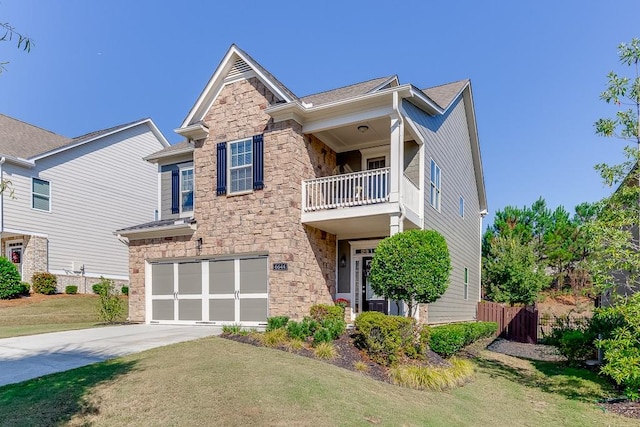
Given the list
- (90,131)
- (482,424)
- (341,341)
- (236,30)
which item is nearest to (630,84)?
(482,424)

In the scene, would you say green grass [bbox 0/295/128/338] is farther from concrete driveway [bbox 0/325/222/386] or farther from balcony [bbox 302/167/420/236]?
balcony [bbox 302/167/420/236]

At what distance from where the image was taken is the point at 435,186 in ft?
48.7

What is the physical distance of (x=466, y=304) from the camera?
19.0 metres

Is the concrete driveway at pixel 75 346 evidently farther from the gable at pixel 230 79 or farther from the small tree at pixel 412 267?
the gable at pixel 230 79

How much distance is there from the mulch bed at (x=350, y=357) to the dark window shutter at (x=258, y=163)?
468 centimetres

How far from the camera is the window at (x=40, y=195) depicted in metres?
21.1

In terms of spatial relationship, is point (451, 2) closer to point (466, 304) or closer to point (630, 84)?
point (630, 84)

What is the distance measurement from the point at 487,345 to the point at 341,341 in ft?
27.6

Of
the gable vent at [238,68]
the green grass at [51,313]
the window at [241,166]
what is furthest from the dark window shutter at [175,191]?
the green grass at [51,313]

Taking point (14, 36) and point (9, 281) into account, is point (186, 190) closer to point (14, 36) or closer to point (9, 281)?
point (9, 281)

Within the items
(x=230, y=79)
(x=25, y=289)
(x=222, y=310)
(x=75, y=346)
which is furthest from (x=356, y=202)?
(x=25, y=289)

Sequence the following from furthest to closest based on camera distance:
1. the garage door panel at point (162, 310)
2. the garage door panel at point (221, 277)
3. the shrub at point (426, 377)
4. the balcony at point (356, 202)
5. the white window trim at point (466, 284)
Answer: the white window trim at point (466, 284), the garage door panel at point (162, 310), the garage door panel at point (221, 277), the balcony at point (356, 202), the shrub at point (426, 377)

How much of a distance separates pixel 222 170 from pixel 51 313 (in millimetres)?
10212

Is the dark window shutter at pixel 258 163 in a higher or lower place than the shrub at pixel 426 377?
higher
